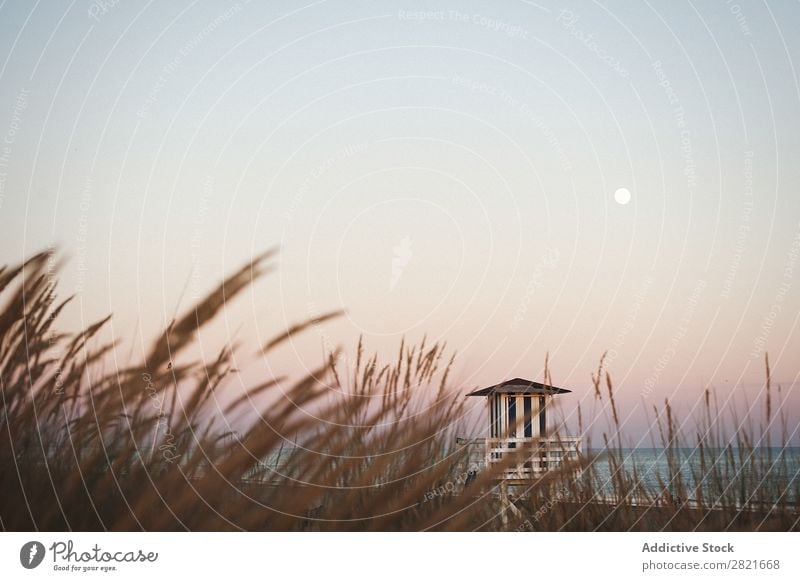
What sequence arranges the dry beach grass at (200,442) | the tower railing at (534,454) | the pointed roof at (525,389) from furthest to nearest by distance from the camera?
the pointed roof at (525,389), the tower railing at (534,454), the dry beach grass at (200,442)

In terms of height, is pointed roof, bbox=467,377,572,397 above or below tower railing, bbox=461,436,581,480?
above

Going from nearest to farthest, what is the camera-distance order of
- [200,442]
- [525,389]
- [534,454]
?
[200,442]
[534,454]
[525,389]

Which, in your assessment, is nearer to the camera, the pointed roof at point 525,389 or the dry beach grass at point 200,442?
the dry beach grass at point 200,442

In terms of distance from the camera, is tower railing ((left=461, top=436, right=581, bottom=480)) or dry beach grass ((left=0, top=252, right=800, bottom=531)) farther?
tower railing ((left=461, top=436, right=581, bottom=480))

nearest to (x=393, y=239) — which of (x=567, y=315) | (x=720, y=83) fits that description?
(x=567, y=315)

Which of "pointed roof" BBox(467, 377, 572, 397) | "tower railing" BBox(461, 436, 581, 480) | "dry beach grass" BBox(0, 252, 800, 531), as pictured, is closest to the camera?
"dry beach grass" BBox(0, 252, 800, 531)

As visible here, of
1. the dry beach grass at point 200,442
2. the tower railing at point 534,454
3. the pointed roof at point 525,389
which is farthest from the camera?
the pointed roof at point 525,389

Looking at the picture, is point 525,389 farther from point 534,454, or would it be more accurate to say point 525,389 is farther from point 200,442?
point 200,442

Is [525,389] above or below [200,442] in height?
above

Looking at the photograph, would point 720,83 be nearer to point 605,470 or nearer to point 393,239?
point 393,239

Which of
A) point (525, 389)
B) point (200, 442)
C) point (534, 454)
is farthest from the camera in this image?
point (525, 389)

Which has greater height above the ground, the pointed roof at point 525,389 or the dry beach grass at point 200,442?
the pointed roof at point 525,389

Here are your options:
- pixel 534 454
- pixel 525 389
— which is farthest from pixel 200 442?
pixel 525 389
